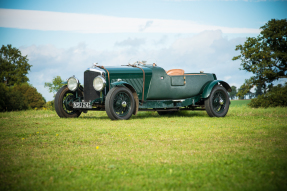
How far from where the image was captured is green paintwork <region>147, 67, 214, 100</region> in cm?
914

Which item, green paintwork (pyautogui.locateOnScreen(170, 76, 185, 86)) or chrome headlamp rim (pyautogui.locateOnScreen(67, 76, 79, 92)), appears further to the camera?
green paintwork (pyautogui.locateOnScreen(170, 76, 185, 86))

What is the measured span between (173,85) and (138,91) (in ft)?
4.47

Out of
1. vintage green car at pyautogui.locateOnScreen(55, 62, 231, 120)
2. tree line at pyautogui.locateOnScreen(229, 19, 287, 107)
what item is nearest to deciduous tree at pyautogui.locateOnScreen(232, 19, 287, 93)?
tree line at pyautogui.locateOnScreen(229, 19, 287, 107)

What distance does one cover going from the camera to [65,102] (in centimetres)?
920

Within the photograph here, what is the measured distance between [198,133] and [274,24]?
1962 centimetres

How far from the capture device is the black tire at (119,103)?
7.86 meters

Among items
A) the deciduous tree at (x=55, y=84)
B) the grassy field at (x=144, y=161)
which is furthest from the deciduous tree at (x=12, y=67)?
the grassy field at (x=144, y=161)

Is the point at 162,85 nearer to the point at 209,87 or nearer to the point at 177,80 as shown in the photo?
the point at 177,80

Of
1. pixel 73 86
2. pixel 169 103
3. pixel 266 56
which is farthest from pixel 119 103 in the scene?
pixel 266 56

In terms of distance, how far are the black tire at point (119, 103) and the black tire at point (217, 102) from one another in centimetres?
288

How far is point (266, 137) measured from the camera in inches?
210

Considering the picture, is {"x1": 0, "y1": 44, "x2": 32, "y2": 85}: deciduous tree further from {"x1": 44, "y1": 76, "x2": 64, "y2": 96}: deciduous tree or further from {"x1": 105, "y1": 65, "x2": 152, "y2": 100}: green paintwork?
{"x1": 105, "y1": 65, "x2": 152, "y2": 100}: green paintwork

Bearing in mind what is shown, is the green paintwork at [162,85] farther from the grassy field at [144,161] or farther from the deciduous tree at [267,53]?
the deciduous tree at [267,53]

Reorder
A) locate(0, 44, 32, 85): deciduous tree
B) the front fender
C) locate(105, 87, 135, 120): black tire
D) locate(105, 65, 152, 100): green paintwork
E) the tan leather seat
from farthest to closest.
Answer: locate(0, 44, 32, 85): deciduous tree, the tan leather seat, the front fender, locate(105, 65, 152, 100): green paintwork, locate(105, 87, 135, 120): black tire
